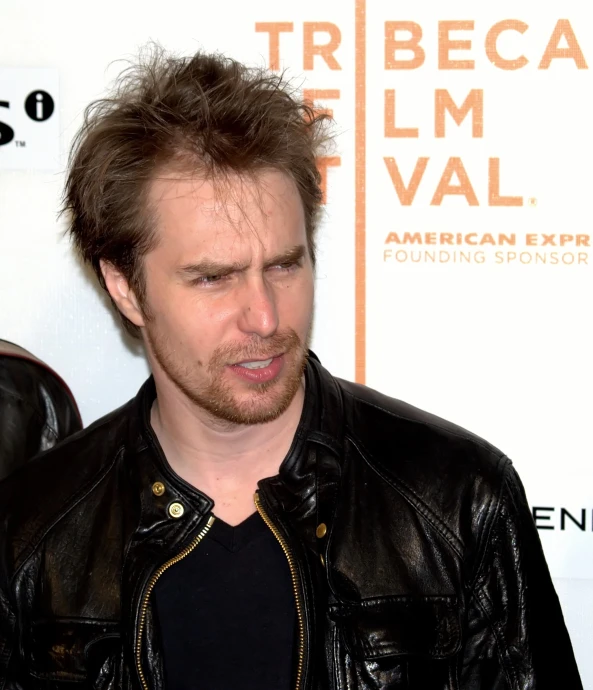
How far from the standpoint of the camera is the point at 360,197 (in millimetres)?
1713

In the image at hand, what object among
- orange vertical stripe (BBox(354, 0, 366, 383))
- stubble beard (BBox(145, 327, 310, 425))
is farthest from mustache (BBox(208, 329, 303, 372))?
orange vertical stripe (BBox(354, 0, 366, 383))

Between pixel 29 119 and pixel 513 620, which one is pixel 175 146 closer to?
pixel 29 119

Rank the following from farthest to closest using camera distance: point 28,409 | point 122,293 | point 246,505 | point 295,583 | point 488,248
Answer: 1. point 488,248
2. point 28,409
3. point 122,293
4. point 246,505
5. point 295,583

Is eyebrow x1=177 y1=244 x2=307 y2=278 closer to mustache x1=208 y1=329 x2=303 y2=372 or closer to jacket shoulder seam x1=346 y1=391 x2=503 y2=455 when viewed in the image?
mustache x1=208 y1=329 x2=303 y2=372

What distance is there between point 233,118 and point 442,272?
52 cm

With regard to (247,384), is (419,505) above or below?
below

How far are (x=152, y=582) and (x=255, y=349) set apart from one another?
0.33m

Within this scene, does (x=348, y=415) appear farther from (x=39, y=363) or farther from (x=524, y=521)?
Result: (x=39, y=363)

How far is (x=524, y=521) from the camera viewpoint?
4.26ft

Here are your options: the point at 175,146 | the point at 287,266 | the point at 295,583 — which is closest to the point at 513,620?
the point at 295,583

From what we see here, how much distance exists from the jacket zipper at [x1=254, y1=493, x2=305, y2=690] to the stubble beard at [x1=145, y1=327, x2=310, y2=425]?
12cm

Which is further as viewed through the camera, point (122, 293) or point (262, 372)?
point (122, 293)

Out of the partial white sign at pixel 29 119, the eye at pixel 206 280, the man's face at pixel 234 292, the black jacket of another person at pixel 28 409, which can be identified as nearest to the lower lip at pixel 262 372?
the man's face at pixel 234 292

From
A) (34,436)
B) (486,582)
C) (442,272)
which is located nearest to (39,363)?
(34,436)
